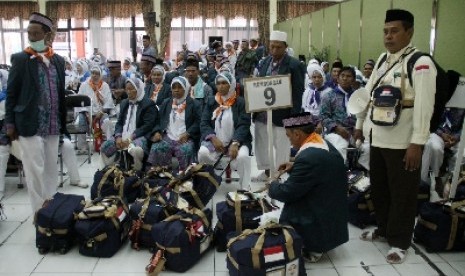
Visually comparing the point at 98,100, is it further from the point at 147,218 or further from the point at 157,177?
the point at 147,218

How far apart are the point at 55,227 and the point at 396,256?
7.53 ft

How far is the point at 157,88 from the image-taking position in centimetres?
551

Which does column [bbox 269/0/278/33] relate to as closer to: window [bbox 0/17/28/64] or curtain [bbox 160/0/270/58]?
curtain [bbox 160/0/270/58]

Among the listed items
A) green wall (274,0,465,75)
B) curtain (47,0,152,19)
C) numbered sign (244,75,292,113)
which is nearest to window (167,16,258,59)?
curtain (47,0,152,19)

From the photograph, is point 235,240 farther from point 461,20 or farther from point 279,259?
point 461,20

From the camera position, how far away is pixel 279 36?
154 inches

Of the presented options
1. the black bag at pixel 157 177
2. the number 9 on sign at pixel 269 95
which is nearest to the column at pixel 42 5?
the black bag at pixel 157 177

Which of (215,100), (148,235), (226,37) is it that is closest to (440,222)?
(148,235)

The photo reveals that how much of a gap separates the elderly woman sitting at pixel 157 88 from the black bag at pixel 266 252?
10.6ft

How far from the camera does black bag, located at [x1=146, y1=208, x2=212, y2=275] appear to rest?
2.60 m

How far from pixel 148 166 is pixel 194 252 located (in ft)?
5.74

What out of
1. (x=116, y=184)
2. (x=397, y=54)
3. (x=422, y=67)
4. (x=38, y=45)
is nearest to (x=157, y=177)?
(x=116, y=184)

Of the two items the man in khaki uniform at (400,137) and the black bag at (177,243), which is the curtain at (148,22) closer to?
the black bag at (177,243)

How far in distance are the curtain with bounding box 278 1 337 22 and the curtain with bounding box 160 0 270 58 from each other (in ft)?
1.65
